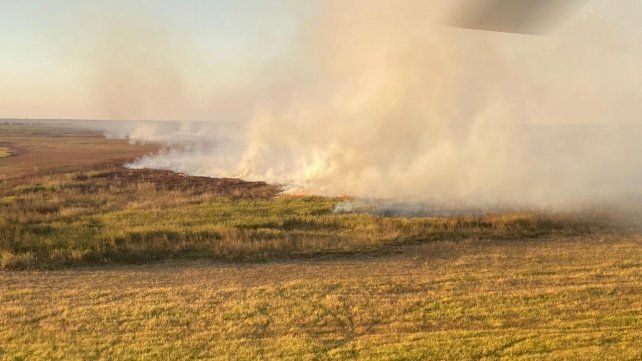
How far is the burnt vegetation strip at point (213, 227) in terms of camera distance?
44.9ft

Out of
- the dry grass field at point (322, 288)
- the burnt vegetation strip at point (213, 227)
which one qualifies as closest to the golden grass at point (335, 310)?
the dry grass field at point (322, 288)

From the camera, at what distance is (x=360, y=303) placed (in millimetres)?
9227

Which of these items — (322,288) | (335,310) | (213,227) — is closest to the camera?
(335,310)

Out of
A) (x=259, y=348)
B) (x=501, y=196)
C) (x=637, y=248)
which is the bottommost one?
(x=259, y=348)

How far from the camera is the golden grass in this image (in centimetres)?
723

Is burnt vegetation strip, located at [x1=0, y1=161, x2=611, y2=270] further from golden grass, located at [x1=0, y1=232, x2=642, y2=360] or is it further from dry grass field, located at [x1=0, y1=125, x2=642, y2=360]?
golden grass, located at [x1=0, y1=232, x2=642, y2=360]

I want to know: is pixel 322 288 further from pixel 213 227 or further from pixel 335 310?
pixel 213 227

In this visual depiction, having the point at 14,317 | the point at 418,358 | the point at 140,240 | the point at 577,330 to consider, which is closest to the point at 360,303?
the point at 418,358

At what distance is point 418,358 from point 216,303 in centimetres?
426

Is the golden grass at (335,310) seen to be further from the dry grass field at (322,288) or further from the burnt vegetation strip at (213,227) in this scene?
the burnt vegetation strip at (213,227)

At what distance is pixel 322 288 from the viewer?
33.5 ft

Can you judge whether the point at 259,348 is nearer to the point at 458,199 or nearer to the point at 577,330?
the point at 577,330

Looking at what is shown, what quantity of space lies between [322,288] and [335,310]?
4.44ft

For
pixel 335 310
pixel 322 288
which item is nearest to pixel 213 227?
pixel 322 288
